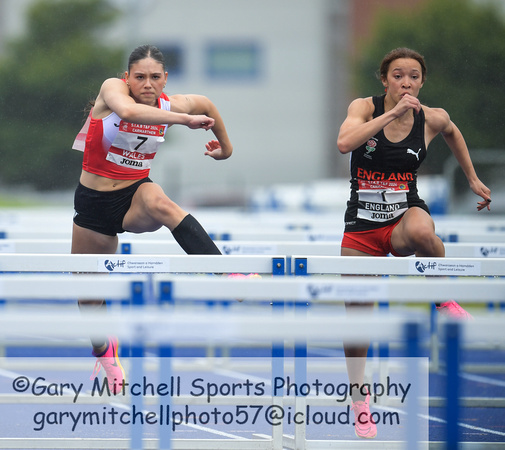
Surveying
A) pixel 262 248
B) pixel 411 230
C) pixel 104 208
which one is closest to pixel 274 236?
pixel 262 248

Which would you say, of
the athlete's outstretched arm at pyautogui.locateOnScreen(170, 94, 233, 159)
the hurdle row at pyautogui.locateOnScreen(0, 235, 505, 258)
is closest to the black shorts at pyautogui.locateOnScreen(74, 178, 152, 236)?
the hurdle row at pyautogui.locateOnScreen(0, 235, 505, 258)

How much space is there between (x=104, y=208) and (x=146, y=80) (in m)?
0.78

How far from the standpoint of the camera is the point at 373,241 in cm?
473

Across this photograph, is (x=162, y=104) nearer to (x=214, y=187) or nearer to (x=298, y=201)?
(x=298, y=201)

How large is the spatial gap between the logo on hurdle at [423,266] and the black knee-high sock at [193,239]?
1.14m

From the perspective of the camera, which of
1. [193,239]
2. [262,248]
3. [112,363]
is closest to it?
[193,239]

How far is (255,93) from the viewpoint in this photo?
3797cm

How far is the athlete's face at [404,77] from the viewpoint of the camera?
4.66m

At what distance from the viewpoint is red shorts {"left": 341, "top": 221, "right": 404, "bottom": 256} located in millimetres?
4711

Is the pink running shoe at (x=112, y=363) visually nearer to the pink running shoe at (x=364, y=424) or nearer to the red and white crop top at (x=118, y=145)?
the red and white crop top at (x=118, y=145)

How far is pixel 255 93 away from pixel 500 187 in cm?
2318

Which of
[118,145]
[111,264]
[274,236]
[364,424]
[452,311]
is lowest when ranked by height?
[364,424]

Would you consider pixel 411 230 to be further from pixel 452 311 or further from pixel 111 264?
pixel 111 264

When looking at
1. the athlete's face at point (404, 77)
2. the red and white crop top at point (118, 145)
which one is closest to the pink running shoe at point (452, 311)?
the athlete's face at point (404, 77)
